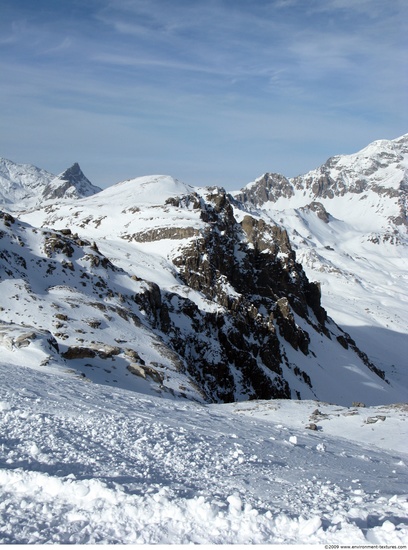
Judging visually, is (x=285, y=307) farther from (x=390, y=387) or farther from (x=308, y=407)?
(x=308, y=407)

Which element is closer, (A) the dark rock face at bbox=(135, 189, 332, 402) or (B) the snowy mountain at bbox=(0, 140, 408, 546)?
(B) the snowy mountain at bbox=(0, 140, 408, 546)

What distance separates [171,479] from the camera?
29.4 feet

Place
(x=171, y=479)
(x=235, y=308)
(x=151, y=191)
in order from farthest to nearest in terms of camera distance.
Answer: (x=151, y=191)
(x=235, y=308)
(x=171, y=479)

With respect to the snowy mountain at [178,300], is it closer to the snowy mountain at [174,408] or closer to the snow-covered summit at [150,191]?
the snowy mountain at [174,408]

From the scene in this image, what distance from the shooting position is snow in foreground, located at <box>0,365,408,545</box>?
6977mm

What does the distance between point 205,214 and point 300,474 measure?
2876 inches

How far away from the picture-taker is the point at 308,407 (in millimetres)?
26062

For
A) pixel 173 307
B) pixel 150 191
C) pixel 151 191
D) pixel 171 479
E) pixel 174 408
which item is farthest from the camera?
pixel 150 191

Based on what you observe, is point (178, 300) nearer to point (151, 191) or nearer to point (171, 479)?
point (171, 479)

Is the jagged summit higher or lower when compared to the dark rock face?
higher

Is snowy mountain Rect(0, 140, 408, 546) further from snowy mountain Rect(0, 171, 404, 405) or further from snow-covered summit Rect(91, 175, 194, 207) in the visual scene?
snow-covered summit Rect(91, 175, 194, 207)

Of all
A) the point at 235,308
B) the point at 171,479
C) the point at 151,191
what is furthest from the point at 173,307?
the point at 151,191

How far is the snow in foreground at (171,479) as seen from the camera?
6977 millimetres

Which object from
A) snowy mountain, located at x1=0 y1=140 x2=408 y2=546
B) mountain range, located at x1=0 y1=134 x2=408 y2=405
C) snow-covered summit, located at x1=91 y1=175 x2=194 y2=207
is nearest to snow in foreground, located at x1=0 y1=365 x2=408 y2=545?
snowy mountain, located at x1=0 y1=140 x2=408 y2=546
